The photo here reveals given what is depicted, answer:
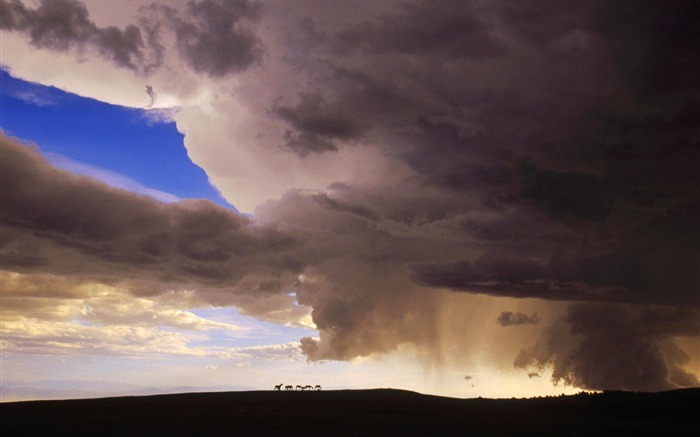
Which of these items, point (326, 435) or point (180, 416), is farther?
point (180, 416)

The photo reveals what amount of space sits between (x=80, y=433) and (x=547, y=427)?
61.1 m

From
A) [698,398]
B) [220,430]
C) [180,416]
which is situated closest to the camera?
[220,430]

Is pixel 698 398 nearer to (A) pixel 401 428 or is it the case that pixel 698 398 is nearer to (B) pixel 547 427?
(B) pixel 547 427

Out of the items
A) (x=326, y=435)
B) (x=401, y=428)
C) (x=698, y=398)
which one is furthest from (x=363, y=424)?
(x=698, y=398)

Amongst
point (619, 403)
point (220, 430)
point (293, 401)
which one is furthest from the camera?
point (619, 403)

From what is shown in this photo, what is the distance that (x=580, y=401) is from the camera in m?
164

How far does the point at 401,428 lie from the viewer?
79.1 m

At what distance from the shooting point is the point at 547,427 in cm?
8719

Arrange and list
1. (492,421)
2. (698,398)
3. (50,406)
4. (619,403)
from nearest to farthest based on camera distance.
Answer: (492,421)
(50,406)
(619,403)
(698,398)

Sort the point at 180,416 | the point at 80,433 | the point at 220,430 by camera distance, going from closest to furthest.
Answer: the point at 80,433 < the point at 220,430 < the point at 180,416

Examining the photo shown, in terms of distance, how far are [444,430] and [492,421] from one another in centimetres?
1766

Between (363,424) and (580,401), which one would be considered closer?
(363,424)

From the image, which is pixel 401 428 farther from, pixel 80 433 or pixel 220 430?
pixel 80 433

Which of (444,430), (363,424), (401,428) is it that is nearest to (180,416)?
(363,424)
